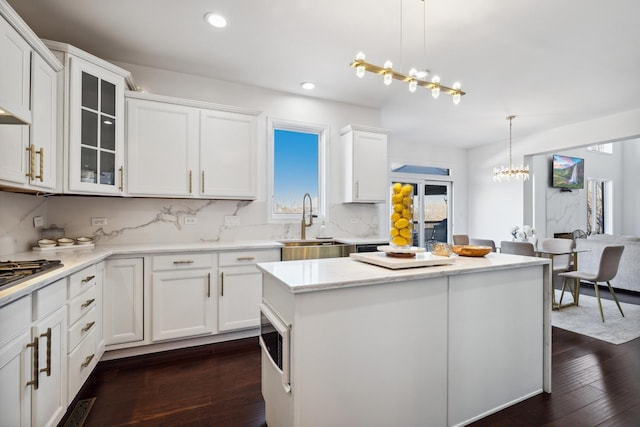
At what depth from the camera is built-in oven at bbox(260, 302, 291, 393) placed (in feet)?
4.55

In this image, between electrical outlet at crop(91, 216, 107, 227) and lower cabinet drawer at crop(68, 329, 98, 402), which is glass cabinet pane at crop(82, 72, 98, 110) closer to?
electrical outlet at crop(91, 216, 107, 227)

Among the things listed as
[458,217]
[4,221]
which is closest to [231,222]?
[4,221]

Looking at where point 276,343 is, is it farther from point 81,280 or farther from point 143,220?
point 143,220

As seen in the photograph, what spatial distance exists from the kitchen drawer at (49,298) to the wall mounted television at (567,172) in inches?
307

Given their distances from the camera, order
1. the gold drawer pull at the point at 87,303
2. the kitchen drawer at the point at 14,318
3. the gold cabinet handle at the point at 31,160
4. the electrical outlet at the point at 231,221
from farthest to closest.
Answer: the electrical outlet at the point at 231,221 → the gold drawer pull at the point at 87,303 → the gold cabinet handle at the point at 31,160 → the kitchen drawer at the point at 14,318

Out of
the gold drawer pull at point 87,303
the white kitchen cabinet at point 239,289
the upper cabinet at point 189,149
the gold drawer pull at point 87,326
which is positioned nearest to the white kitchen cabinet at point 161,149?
the upper cabinet at point 189,149

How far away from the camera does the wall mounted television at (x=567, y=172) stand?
6371mm

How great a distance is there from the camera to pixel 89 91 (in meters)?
2.48

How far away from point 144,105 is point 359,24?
6.75ft

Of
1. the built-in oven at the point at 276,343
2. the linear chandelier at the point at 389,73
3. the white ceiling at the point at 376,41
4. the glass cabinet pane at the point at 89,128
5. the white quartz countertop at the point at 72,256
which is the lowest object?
the built-in oven at the point at 276,343

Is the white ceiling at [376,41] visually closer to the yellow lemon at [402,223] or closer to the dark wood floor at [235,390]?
the yellow lemon at [402,223]

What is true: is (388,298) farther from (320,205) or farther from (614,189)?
(614,189)

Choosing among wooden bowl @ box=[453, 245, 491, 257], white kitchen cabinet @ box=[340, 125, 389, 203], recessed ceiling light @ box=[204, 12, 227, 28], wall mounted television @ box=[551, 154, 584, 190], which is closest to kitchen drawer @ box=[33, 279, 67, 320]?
recessed ceiling light @ box=[204, 12, 227, 28]

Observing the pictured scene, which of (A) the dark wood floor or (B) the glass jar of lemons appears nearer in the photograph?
(B) the glass jar of lemons
